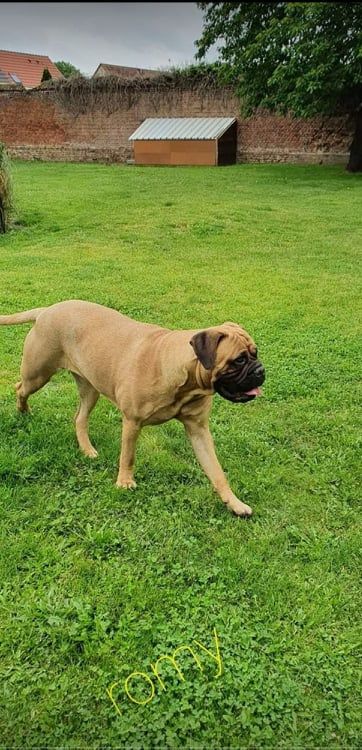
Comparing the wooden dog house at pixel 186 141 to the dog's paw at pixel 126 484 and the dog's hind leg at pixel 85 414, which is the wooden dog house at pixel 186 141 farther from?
the dog's paw at pixel 126 484

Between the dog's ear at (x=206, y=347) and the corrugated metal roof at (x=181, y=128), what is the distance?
84.0 ft

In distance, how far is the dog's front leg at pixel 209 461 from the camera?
12.0ft

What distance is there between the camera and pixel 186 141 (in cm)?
2730

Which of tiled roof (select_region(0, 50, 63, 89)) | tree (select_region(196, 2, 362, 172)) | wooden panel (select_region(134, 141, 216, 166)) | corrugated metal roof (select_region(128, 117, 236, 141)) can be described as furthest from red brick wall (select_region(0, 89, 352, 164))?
tiled roof (select_region(0, 50, 63, 89))

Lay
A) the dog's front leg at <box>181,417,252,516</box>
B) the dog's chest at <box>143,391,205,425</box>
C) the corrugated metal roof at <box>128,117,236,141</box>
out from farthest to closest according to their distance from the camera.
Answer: the corrugated metal roof at <box>128,117,236,141</box> < the dog's front leg at <box>181,417,252,516</box> < the dog's chest at <box>143,391,205,425</box>

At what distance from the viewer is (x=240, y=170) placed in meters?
23.8

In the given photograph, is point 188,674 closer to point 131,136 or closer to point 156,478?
point 156,478

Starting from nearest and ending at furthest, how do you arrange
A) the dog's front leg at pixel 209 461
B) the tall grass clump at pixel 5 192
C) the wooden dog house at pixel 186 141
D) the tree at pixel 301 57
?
the dog's front leg at pixel 209 461 < the tall grass clump at pixel 5 192 < the tree at pixel 301 57 < the wooden dog house at pixel 186 141

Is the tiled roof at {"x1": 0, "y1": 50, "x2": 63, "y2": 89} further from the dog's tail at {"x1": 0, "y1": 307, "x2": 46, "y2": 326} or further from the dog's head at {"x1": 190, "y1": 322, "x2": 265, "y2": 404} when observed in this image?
the dog's head at {"x1": 190, "y1": 322, "x2": 265, "y2": 404}

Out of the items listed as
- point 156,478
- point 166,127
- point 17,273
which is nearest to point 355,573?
point 156,478

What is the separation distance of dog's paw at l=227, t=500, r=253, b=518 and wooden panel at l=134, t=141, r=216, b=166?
2567 cm

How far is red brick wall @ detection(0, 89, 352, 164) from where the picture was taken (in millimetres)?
25809

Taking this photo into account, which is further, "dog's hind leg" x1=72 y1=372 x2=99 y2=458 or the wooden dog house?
the wooden dog house

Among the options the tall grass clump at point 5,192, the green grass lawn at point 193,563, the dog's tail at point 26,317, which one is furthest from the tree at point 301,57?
the dog's tail at point 26,317
